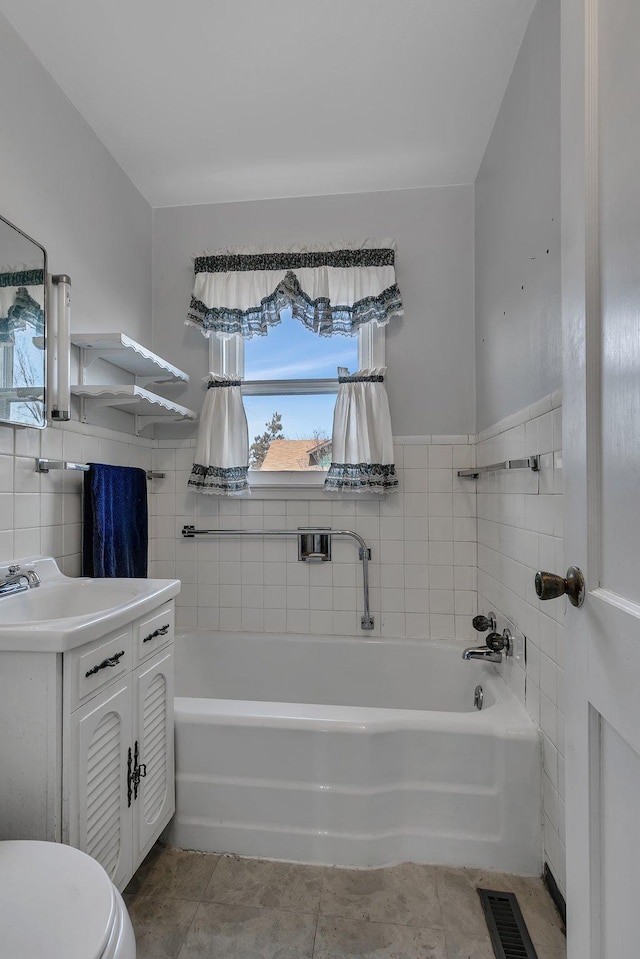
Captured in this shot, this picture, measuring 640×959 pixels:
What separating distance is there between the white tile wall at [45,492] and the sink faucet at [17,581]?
6 centimetres

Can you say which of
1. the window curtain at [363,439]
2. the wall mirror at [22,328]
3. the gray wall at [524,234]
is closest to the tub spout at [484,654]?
the window curtain at [363,439]

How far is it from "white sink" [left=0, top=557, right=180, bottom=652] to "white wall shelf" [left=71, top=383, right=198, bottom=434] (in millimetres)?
615

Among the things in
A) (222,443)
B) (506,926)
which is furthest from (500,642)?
(222,443)

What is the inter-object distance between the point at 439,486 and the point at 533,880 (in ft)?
4.85

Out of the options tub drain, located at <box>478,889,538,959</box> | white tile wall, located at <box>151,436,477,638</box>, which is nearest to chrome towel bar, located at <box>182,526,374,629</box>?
white tile wall, located at <box>151,436,477,638</box>

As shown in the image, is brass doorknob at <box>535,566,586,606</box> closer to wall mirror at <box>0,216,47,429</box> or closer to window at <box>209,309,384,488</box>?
wall mirror at <box>0,216,47,429</box>

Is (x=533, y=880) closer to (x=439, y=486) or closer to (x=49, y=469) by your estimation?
(x=439, y=486)

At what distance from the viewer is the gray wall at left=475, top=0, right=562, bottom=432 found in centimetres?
139

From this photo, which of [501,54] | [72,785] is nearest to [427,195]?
[501,54]

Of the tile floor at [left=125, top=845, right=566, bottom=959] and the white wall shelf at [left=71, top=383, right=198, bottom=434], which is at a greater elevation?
the white wall shelf at [left=71, top=383, right=198, bottom=434]

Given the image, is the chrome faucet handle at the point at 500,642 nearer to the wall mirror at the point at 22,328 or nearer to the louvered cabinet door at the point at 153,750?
the louvered cabinet door at the point at 153,750

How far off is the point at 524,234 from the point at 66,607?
1.88 metres

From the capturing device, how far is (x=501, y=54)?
1663 mm

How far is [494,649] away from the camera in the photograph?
1858 millimetres
